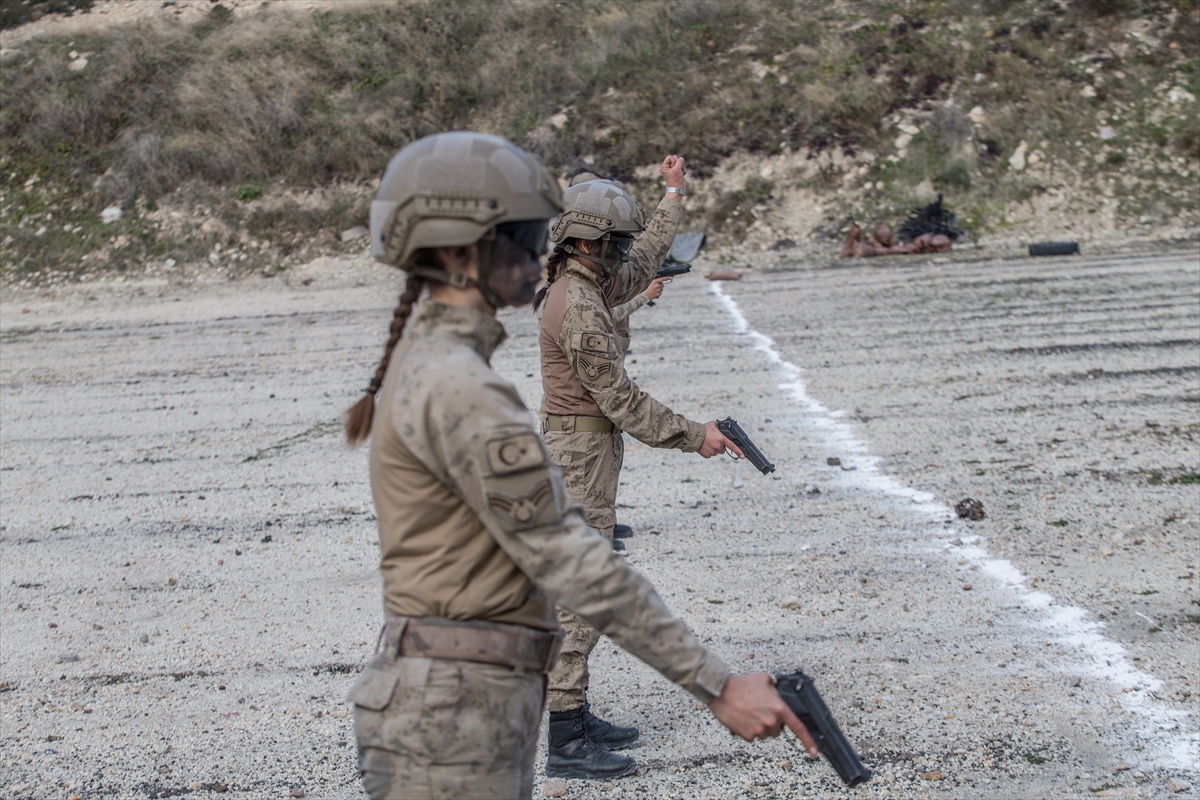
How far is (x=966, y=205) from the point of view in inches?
679

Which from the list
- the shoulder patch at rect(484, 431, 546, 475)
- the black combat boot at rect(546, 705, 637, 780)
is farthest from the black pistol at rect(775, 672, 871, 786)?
the black combat boot at rect(546, 705, 637, 780)

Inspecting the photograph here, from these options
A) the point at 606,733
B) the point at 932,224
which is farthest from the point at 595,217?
the point at 932,224

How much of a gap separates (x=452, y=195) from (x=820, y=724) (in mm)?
1313

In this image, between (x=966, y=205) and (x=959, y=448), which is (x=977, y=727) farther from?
(x=966, y=205)

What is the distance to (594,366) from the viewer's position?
14.2ft

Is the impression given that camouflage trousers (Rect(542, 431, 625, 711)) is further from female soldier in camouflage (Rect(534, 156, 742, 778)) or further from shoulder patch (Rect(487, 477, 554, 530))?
shoulder patch (Rect(487, 477, 554, 530))

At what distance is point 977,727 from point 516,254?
301 cm

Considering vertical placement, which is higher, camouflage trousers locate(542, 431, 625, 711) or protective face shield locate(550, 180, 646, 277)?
protective face shield locate(550, 180, 646, 277)

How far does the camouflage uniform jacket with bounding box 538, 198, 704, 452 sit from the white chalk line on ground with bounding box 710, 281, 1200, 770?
6.59ft

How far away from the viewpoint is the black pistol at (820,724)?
7.63 feet

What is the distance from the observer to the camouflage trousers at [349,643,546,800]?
2250mm

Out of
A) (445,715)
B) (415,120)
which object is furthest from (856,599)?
(415,120)

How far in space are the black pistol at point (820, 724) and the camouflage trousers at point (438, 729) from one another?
22.5 inches

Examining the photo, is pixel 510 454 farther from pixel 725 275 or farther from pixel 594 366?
pixel 725 275
